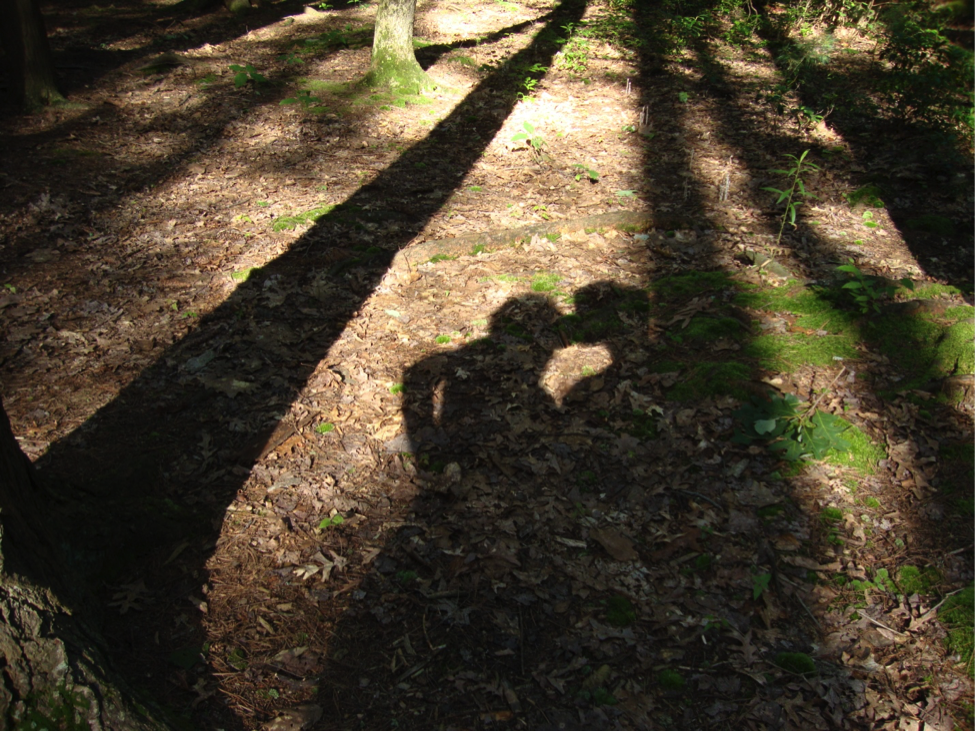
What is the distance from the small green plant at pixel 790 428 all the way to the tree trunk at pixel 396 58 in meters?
8.10

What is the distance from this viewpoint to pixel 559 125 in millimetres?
9609

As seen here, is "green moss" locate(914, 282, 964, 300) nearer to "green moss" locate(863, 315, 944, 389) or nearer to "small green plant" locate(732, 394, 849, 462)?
"green moss" locate(863, 315, 944, 389)

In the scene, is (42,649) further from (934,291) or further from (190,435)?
(934,291)

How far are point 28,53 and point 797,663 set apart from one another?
36.3 feet

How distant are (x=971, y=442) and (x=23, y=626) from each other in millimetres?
4963

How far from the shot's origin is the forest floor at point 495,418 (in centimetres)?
307

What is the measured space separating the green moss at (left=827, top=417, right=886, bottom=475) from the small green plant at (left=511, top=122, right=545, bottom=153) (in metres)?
5.95

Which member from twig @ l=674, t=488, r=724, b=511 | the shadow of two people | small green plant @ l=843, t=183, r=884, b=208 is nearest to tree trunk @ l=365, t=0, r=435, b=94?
the shadow of two people

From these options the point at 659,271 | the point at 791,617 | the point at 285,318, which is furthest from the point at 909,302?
the point at 285,318

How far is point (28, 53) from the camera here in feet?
28.1

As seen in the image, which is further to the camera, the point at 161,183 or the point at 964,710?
the point at 161,183

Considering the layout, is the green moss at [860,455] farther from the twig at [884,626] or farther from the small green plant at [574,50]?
the small green plant at [574,50]

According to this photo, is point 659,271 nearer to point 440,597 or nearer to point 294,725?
point 440,597

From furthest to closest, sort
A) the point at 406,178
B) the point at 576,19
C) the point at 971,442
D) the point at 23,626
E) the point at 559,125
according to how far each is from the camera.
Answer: the point at 576,19, the point at 559,125, the point at 406,178, the point at 971,442, the point at 23,626
